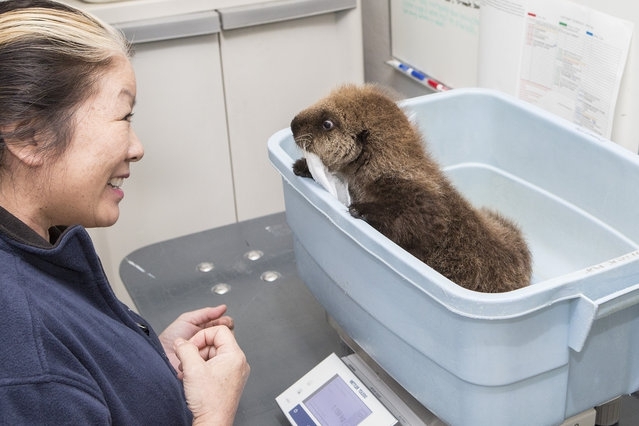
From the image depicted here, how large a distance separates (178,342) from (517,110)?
2.33ft

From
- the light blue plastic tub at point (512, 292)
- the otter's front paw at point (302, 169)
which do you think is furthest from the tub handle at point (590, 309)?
the otter's front paw at point (302, 169)

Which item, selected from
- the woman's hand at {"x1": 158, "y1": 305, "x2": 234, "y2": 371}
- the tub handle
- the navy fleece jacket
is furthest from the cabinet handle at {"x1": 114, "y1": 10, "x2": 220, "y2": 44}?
the tub handle

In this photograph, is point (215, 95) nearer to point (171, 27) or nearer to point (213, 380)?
point (171, 27)

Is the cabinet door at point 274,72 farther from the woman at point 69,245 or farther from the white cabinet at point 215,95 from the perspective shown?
the woman at point 69,245

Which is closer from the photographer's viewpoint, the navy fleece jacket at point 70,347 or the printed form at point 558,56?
the navy fleece jacket at point 70,347

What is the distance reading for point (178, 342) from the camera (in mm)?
1060

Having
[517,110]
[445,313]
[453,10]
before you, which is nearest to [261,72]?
[453,10]

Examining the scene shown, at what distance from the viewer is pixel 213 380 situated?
984 millimetres

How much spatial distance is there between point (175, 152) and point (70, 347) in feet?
4.14

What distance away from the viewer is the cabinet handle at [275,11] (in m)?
1.88

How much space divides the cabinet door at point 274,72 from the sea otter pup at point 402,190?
0.93 meters

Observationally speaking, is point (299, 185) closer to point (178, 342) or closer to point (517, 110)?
point (178, 342)

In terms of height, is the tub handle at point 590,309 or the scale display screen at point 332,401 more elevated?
the tub handle at point 590,309

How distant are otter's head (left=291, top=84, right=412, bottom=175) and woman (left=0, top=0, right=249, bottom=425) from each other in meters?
0.26
